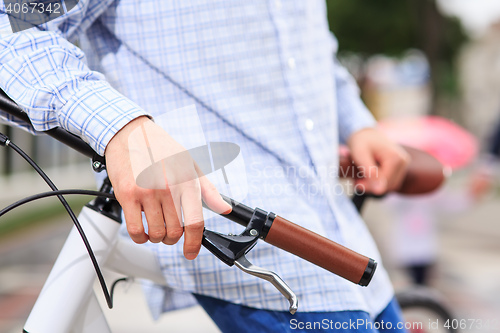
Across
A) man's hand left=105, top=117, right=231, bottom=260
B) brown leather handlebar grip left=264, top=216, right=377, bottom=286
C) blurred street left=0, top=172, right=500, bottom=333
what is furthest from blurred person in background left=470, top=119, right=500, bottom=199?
man's hand left=105, top=117, right=231, bottom=260

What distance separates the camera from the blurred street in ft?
13.0

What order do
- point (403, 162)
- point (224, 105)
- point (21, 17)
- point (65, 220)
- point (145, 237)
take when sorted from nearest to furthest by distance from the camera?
point (145, 237), point (21, 17), point (224, 105), point (403, 162), point (65, 220)

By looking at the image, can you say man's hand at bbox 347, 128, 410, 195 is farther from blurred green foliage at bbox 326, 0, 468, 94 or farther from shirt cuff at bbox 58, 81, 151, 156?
blurred green foliage at bbox 326, 0, 468, 94

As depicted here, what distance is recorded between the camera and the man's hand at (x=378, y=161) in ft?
4.83

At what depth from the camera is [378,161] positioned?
150 cm

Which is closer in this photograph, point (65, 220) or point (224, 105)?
point (224, 105)

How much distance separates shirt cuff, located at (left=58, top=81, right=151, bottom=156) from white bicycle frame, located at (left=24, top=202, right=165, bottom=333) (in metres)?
0.20

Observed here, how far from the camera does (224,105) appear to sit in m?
Result: 1.14

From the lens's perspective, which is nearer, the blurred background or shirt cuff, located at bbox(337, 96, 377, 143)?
shirt cuff, located at bbox(337, 96, 377, 143)

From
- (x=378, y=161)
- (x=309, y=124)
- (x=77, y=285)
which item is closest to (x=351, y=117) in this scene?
(x=378, y=161)

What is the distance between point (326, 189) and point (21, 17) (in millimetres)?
658

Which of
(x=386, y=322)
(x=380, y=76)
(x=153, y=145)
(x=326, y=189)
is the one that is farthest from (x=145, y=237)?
(x=380, y=76)

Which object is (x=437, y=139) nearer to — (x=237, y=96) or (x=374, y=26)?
(x=237, y=96)

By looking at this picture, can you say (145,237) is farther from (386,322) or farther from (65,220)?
(65,220)
